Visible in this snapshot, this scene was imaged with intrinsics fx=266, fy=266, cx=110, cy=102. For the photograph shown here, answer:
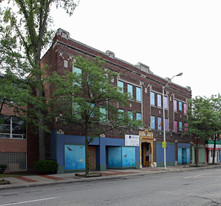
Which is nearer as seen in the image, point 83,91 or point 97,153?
point 83,91

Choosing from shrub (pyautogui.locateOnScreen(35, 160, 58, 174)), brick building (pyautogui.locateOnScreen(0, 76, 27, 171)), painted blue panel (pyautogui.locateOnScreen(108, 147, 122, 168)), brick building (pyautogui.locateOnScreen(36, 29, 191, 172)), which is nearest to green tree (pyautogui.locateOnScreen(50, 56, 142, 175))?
brick building (pyautogui.locateOnScreen(36, 29, 191, 172))

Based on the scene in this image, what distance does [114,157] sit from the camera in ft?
91.1

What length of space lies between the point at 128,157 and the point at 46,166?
10617 millimetres

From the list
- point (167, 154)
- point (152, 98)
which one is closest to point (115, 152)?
point (152, 98)

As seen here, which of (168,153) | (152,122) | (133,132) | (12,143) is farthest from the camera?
(168,153)

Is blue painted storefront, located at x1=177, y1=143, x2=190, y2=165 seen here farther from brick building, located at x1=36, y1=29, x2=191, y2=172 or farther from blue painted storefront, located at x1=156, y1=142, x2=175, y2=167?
blue painted storefront, located at x1=156, y1=142, x2=175, y2=167

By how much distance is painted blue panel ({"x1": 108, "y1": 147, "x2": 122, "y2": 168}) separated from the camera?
27522mm

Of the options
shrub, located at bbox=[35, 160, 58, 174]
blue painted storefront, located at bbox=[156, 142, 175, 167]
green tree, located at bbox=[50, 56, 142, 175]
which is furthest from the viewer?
blue painted storefront, located at bbox=[156, 142, 175, 167]

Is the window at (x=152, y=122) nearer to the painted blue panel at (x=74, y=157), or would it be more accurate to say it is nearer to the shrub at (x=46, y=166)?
the painted blue panel at (x=74, y=157)

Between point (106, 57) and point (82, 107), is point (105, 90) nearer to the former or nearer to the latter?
point (82, 107)

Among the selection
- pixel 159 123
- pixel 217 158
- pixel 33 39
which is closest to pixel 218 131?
pixel 159 123

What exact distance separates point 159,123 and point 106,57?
11723 mm

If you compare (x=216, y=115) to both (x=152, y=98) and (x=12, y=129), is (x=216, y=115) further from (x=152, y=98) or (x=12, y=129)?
(x=12, y=129)

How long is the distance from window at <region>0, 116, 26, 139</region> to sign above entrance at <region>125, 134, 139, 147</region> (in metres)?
10.8
